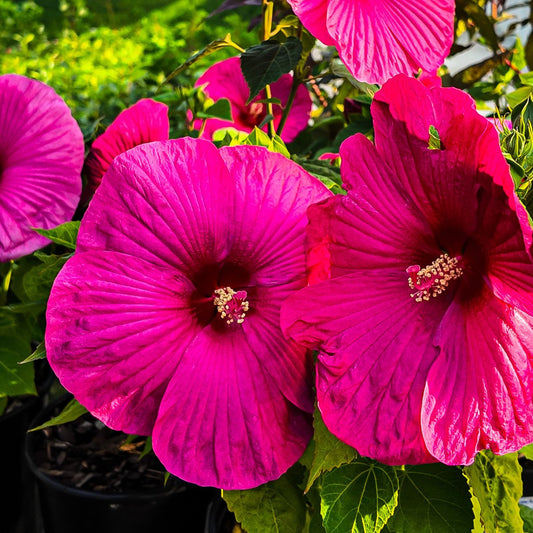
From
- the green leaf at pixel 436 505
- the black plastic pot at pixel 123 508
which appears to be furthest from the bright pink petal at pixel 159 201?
the black plastic pot at pixel 123 508

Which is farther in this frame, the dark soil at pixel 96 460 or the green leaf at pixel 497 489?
the dark soil at pixel 96 460

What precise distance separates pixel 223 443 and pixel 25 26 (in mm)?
2946

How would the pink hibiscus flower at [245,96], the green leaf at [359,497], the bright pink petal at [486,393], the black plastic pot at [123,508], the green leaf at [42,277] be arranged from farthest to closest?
the pink hibiscus flower at [245,96] < the black plastic pot at [123,508] < the green leaf at [42,277] < the green leaf at [359,497] < the bright pink petal at [486,393]

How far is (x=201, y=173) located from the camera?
476mm

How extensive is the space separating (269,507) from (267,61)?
1.31 ft

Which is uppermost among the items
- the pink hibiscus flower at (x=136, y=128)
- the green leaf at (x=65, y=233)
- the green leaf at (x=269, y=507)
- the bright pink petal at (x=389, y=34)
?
the bright pink petal at (x=389, y=34)

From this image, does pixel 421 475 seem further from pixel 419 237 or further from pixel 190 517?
pixel 190 517

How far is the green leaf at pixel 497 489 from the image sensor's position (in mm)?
521

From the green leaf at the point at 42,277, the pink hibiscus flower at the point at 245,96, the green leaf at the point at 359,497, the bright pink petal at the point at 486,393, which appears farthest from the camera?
the pink hibiscus flower at the point at 245,96

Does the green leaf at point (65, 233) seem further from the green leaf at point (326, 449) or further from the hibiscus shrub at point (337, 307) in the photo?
the green leaf at point (326, 449)

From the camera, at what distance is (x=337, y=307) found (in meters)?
Answer: 0.44

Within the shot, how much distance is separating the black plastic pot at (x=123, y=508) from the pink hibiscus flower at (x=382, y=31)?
0.52m

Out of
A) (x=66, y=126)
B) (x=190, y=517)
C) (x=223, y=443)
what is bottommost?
(x=190, y=517)

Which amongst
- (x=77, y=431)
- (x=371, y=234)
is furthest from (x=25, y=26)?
(x=371, y=234)
